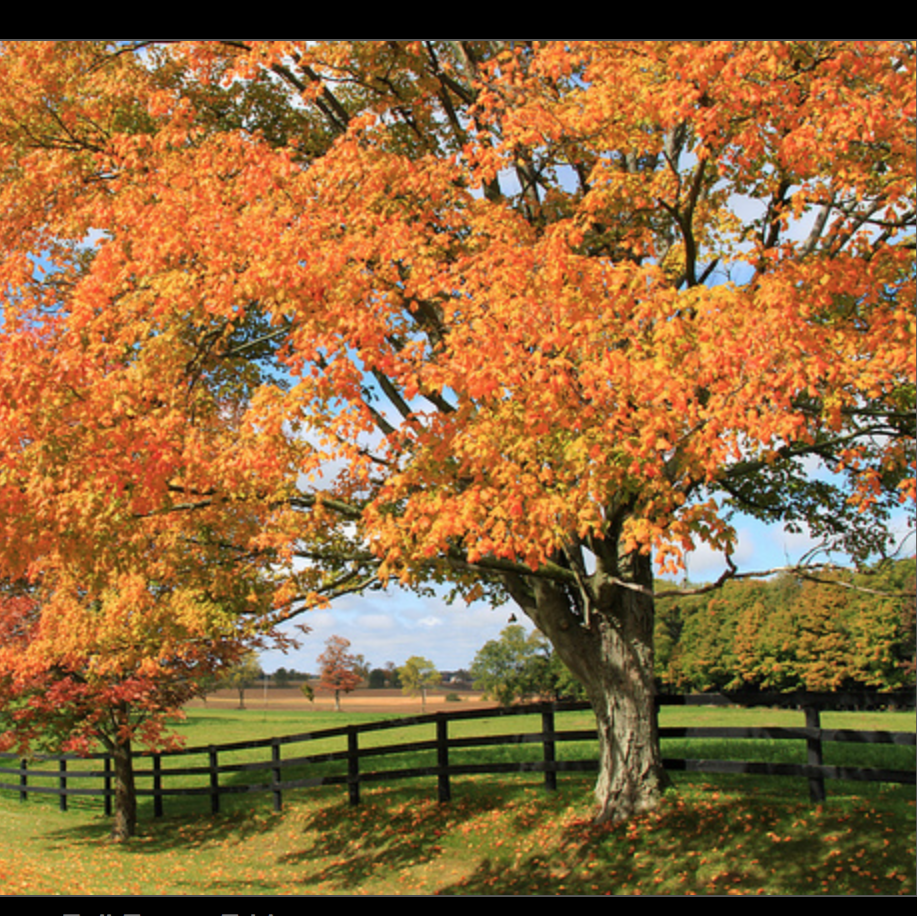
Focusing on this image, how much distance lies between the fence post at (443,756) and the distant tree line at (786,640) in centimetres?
1280

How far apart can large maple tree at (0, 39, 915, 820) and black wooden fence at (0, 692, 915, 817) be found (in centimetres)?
105

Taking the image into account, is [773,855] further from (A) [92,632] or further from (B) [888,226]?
(A) [92,632]

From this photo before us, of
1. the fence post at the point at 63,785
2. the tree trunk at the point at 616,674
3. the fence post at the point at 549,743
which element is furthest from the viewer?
the fence post at the point at 63,785

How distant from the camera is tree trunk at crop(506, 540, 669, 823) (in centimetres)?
837

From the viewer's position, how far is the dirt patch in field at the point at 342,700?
1343cm

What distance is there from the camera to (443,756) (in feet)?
35.1

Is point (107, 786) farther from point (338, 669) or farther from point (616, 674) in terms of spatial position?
point (616, 674)

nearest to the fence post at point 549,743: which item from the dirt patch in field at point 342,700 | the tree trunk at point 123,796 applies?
the dirt patch in field at point 342,700

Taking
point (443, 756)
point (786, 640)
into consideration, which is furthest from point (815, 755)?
point (786, 640)

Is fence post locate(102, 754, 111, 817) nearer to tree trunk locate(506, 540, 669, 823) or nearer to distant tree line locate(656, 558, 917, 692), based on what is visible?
tree trunk locate(506, 540, 669, 823)

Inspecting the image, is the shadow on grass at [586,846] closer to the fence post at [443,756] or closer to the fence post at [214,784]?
the fence post at [443,756]

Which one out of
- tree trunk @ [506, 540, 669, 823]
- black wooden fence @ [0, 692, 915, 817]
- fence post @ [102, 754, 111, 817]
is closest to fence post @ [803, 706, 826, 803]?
black wooden fence @ [0, 692, 915, 817]

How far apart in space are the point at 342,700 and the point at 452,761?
2545 mm
